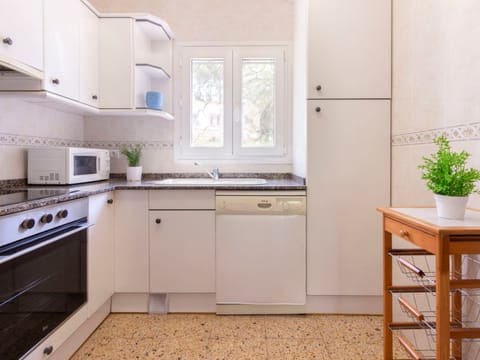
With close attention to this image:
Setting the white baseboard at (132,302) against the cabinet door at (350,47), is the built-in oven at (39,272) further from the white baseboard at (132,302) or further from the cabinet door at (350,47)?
the cabinet door at (350,47)

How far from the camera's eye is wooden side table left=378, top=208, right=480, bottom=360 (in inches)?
40.1

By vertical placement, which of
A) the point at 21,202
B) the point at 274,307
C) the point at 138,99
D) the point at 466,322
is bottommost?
the point at 274,307

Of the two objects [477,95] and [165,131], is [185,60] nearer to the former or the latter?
[165,131]

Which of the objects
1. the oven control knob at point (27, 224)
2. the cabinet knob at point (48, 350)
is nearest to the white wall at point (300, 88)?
the oven control knob at point (27, 224)

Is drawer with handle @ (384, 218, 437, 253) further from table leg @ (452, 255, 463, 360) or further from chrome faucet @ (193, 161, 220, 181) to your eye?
chrome faucet @ (193, 161, 220, 181)

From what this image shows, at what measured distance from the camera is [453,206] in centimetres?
116

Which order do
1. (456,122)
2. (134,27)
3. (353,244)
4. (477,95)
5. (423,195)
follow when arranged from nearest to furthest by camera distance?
(477,95)
(456,122)
(423,195)
(353,244)
(134,27)

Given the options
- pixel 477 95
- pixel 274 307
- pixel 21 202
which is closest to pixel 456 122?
pixel 477 95

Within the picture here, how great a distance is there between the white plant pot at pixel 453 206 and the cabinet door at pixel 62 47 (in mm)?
2053

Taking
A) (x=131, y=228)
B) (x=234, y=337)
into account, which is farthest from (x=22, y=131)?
(x=234, y=337)

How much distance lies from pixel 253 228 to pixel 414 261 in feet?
3.19

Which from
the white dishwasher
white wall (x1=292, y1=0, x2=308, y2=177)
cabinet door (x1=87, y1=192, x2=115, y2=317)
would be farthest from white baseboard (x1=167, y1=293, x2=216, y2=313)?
white wall (x1=292, y1=0, x2=308, y2=177)

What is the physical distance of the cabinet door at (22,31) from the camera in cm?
149

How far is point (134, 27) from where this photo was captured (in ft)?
7.89
